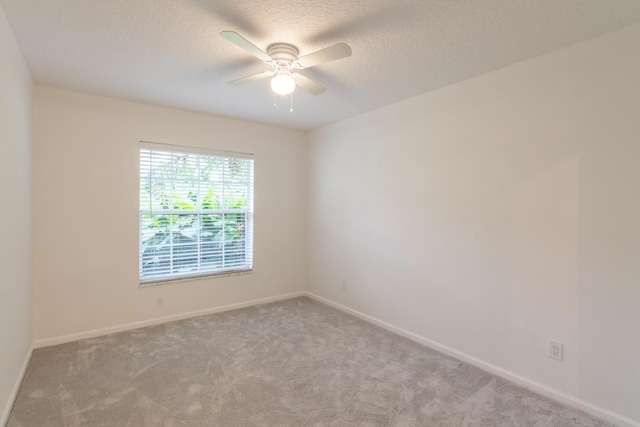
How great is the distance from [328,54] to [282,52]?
1.48 ft

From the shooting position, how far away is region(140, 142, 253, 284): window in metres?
3.59

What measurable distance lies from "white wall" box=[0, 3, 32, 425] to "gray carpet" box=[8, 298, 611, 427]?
0.28 m

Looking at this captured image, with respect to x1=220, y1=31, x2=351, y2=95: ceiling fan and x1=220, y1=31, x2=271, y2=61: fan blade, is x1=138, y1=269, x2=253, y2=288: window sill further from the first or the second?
x1=220, y1=31, x2=271, y2=61: fan blade

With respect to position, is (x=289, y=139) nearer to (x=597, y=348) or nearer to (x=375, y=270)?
(x=375, y=270)

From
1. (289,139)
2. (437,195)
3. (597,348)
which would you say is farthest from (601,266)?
(289,139)

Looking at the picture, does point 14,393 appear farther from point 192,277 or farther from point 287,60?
point 287,60

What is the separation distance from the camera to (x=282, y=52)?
221 cm

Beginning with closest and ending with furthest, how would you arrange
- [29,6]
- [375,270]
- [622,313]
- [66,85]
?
[29,6]
[622,313]
[66,85]
[375,270]

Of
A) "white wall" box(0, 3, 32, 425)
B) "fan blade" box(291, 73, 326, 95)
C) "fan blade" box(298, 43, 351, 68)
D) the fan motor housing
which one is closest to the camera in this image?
"fan blade" box(298, 43, 351, 68)

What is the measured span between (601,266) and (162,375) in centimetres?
318

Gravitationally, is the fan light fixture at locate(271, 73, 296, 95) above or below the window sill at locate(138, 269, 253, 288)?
above

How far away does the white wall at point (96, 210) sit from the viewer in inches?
119

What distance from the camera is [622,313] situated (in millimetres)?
1999

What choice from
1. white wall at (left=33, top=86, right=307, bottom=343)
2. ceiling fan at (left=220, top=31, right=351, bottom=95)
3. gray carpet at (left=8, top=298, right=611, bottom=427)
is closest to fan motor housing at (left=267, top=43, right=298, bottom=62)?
ceiling fan at (left=220, top=31, right=351, bottom=95)
